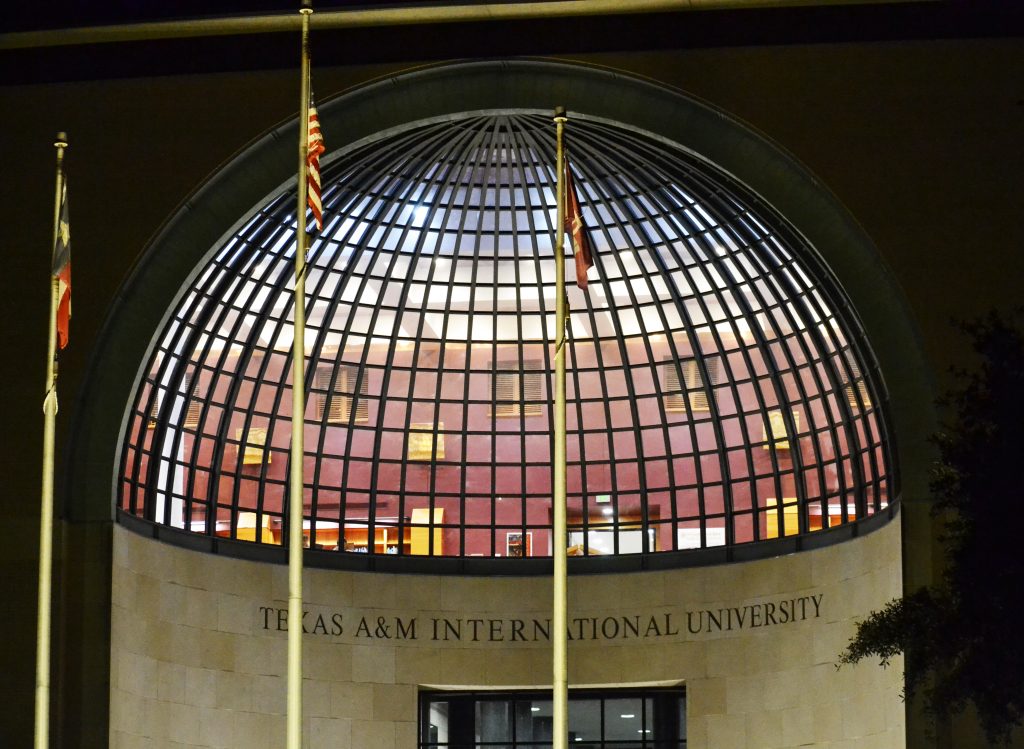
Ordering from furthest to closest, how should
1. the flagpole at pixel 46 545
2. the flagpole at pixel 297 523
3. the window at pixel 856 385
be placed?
1. the window at pixel 856 385
2. the flagpole at pixel 46 545
3. the flagpole at pixel 297 523

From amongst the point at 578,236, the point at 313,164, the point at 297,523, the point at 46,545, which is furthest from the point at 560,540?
the point at 46,545

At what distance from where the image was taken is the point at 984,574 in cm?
3359

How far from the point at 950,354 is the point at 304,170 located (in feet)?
Answer: 62.0

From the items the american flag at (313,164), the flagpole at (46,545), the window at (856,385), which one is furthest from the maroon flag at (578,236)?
the window at (856,385)

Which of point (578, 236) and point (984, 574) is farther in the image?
point (984, 574)

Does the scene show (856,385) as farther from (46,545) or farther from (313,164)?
(46,545)

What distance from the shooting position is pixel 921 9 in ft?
144

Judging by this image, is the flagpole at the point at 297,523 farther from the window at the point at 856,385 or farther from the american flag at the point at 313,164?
the window at the point at 856,385

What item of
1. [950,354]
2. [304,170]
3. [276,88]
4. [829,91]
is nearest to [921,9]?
[829,91]

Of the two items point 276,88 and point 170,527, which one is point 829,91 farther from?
point 170,527

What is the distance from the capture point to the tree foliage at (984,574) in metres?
33.3

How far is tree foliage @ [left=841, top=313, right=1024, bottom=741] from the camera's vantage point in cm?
3334

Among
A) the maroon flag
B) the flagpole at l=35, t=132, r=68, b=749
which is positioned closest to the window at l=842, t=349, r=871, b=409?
the maroon flag

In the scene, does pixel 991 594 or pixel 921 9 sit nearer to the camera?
pixel 991 594
